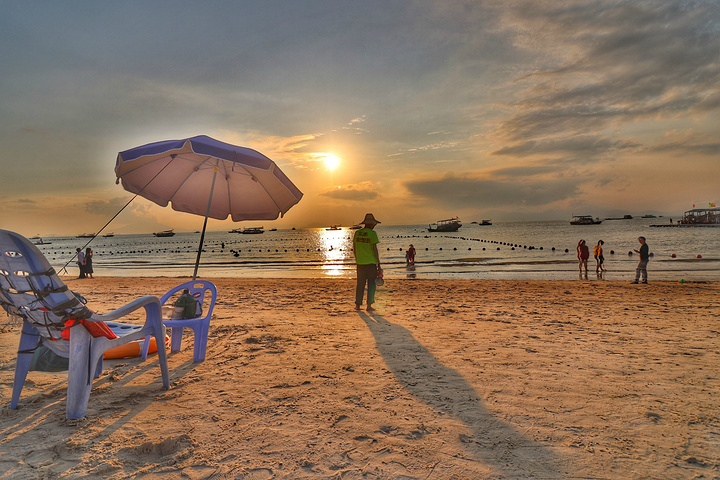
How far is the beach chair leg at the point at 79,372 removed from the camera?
2.99 m

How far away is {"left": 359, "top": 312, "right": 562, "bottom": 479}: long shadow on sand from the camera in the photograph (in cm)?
247

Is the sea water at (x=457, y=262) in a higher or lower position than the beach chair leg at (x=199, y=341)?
A: lower

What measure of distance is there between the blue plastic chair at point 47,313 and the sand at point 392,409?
373 millimetres

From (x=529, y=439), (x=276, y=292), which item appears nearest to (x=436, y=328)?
(x=529, y=439)

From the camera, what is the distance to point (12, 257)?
272 cm

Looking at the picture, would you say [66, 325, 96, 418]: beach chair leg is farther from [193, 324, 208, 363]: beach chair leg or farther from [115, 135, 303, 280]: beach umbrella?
[115, 135, 303, 280]: beach umbrella

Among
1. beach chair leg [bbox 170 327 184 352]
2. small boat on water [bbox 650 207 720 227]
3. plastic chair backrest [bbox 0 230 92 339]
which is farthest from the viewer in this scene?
small boat on water [bbox 650 207 720 227]

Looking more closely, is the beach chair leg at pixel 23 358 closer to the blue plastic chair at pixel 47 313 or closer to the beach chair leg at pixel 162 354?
the blue plastic chair at pixel 47 313

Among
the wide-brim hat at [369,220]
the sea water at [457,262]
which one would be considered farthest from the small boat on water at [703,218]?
the wide-brim hat at [369,220]

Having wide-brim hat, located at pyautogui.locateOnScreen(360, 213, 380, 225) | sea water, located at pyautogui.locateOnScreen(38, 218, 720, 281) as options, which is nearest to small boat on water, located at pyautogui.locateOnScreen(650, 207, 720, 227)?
sea water, located at pyautogui.locateOnScreen(38, 218, 720, 281)

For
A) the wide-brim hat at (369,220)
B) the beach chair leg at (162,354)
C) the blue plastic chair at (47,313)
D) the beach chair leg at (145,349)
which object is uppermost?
the wide-brim hat at (369,220)

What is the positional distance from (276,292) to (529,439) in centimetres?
1010

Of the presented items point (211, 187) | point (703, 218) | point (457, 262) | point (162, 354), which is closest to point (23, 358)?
point (162, 354)

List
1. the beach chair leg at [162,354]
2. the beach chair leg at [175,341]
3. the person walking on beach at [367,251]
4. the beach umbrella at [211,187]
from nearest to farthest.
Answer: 1. the beach chair leg at [162,354]
2. the beach chair leg at [175,341]
3. the beach umbrella at [211,187]
4. the person walking on beach at [367,251]
